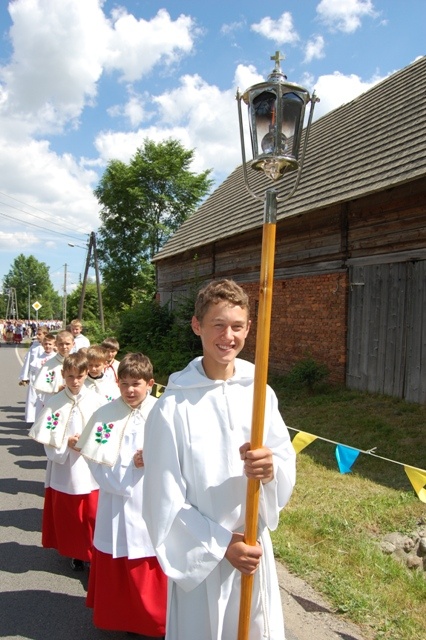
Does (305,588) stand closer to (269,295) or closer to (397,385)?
(269,295)

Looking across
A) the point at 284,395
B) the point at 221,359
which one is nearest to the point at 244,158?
the point at 221,359

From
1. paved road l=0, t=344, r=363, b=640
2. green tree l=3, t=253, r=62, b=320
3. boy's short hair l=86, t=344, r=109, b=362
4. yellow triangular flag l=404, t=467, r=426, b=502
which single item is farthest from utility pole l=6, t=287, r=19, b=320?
yellow triangular flag l=404, t=467, r=426, b=502

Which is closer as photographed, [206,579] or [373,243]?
[206,579]

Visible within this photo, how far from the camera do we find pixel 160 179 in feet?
132

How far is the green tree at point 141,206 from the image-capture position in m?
39.9

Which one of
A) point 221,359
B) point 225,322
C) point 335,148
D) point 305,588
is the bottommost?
point 305,588

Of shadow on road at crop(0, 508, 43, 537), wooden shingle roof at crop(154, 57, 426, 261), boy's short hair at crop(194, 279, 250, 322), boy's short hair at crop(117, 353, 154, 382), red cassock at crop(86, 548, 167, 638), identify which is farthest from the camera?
wooden shingle roof at crop(154, 57, 426, 261)

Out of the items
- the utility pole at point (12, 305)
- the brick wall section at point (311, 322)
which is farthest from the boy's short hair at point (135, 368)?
the utility pole at point (12, 305)

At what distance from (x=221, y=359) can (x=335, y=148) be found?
436 inches

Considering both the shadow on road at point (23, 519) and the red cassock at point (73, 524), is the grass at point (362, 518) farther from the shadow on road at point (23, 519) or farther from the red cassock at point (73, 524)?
the shadow on road at point (23, 519)

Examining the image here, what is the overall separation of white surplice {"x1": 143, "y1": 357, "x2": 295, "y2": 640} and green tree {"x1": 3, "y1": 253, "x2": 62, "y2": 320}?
364ft

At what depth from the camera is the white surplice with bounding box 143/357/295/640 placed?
219cm

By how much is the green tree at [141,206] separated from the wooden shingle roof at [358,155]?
23.5 metres

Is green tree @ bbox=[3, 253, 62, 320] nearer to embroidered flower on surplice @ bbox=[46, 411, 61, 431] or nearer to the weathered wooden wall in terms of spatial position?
the weathered wooden wall
